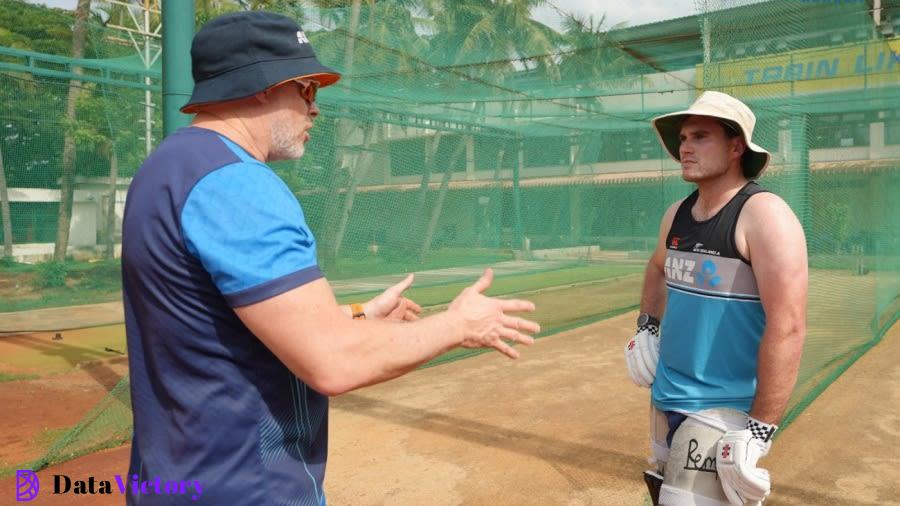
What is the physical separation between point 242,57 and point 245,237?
1.25 ft

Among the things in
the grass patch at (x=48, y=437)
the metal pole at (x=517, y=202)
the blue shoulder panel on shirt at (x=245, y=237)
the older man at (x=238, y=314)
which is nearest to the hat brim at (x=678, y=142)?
the older man at (x=238, y=314)

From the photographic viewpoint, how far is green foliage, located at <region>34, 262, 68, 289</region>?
11852 mm

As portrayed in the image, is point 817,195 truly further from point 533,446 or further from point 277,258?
point 277,258

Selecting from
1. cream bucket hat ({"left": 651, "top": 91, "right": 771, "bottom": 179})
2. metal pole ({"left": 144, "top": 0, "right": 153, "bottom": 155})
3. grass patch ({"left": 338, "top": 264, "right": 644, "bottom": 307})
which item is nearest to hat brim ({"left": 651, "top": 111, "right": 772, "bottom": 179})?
cream bucket hat ({"left": 651, "top": 91, "right": 771, "bottom": 179})

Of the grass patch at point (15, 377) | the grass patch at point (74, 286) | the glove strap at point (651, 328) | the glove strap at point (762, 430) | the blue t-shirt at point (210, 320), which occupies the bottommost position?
the grass patch at point (15, 377)

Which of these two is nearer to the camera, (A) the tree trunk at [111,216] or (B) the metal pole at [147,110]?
(B) the metal pole at [147,110]

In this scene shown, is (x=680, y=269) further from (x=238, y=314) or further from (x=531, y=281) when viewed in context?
(x=531, y=281)

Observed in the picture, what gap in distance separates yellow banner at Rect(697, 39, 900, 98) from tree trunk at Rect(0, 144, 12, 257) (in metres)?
10.8

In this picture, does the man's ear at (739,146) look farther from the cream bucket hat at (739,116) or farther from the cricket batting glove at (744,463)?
the cricket batting glove at (744,463)

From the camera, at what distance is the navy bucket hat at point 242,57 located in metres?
1.33

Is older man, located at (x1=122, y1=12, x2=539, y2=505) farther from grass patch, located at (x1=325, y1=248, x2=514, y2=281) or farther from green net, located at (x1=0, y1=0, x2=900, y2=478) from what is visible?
grass patch, located at (x1=325, y1=248, x2=514, y2=281)

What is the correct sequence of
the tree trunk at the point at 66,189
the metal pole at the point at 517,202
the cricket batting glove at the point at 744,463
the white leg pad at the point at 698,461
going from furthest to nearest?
the tree trunk at the point at 66,189 → the metal pole at the point at 517,202 → the white leg pad at the point at 698,461 → the cricket batting glove at the point at 744,463

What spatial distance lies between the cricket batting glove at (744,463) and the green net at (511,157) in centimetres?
331

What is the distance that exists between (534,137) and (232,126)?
9892 millimetres
